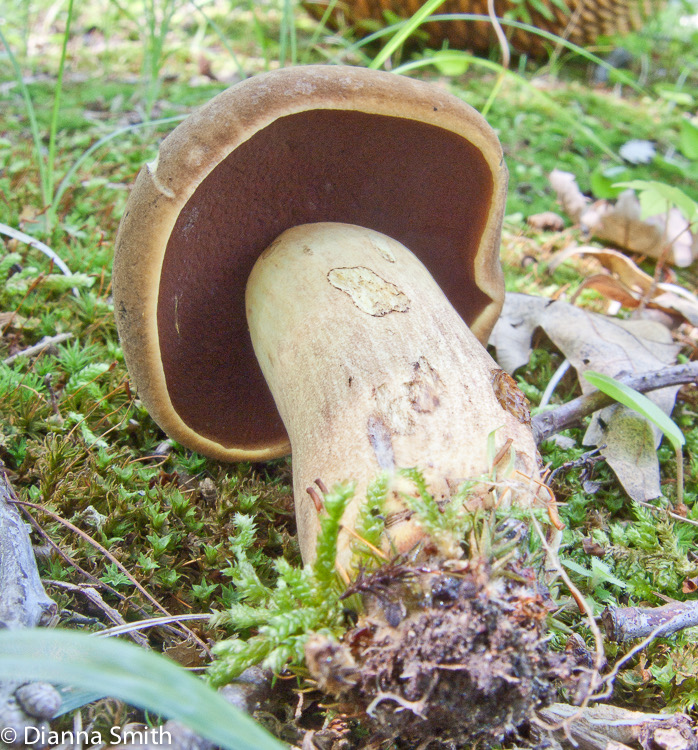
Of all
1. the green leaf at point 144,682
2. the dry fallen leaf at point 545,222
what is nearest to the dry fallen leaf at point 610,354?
the dry fallen leaf at point 545,222

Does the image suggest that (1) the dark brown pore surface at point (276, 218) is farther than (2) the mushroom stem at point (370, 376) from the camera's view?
Yes

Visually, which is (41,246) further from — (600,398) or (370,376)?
(600,398)

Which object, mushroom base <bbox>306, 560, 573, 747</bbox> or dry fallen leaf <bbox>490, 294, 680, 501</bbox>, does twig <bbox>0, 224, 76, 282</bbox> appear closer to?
dry fallen leaf <bbox>490, 294, 680, 501</bbox>

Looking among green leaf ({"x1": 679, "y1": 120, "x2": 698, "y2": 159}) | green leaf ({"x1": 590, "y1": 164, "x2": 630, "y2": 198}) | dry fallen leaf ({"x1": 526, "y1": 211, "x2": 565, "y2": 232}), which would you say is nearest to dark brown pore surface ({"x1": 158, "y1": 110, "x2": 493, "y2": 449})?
dry fallen leaf ({"x1": 526, "y1": 211, "x2": 565, "y2": 232})

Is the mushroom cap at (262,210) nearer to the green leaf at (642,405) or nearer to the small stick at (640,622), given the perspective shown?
the green leaf at (642,405)

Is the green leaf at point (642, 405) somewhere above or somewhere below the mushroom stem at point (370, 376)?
below

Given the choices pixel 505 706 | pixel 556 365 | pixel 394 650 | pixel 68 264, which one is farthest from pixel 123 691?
pixel 68 264

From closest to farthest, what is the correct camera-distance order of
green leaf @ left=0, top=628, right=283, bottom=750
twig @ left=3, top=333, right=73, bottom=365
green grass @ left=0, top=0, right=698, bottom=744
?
green leaf @ left=0, top=628, right=283, bottom=750 < green grass @ left=0, top=0, right=698, bottom=744 < twig @ left=3, top=333, right=73, bottom=365
